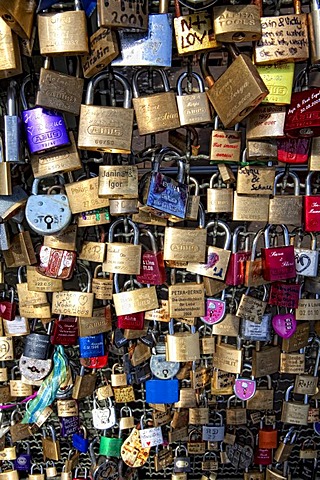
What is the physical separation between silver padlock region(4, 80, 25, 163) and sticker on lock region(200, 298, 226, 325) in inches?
33.3

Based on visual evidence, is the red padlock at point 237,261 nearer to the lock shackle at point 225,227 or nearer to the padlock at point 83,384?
the lock shackle at point 225,227

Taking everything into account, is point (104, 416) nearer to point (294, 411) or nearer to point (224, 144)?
point (294, 411)

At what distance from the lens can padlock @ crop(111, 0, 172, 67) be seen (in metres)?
1.27

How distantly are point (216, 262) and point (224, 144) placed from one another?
0.41m

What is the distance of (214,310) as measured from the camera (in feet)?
5.47

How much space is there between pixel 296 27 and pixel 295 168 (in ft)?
1.54

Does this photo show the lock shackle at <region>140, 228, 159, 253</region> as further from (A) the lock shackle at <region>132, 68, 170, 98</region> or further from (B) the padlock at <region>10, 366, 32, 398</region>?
(B) the padlock at <region>10, 366, 32, 398</region>

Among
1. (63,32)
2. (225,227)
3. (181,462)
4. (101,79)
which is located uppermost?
(63,32)

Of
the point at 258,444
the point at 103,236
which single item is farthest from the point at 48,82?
the point at 258,444

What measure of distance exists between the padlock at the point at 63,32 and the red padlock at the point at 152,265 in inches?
25.7

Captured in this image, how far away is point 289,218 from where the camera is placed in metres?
1.52

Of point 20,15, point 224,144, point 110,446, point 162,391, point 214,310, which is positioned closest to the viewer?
point 20,15

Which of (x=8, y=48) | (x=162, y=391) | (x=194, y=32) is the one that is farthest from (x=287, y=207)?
(x=8, y=48)

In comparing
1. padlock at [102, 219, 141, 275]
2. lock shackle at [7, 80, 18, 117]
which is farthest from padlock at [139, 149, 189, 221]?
lock shackle at [7, 80, 18, 117]
